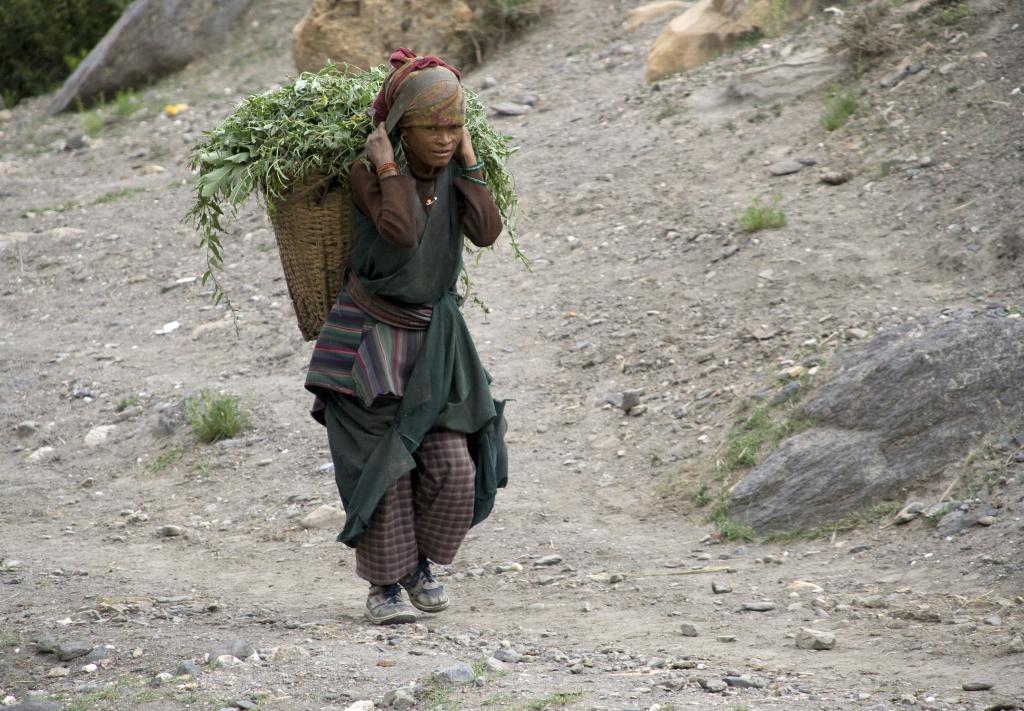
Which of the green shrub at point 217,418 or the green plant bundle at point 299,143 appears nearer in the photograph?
the green plant bundle at point 299,143

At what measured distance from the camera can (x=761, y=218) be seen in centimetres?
689

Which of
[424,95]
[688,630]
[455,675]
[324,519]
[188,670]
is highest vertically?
[424,95]

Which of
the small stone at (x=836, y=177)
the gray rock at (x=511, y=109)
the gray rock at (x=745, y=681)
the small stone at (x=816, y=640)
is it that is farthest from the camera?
the gray rock at (x=511, y=109)

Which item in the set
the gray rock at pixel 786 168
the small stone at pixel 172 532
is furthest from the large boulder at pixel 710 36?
the small stone at pixel 172 532

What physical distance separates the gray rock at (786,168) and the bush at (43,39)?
9125 millimetres

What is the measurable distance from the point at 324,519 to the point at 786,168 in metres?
3.59

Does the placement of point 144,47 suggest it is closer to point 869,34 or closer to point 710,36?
point 710,36

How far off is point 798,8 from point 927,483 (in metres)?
5.47

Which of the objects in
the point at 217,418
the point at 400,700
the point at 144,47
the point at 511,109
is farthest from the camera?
the point at 144,47

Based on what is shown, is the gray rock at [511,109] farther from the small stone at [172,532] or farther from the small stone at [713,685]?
the small stone at [713,685]

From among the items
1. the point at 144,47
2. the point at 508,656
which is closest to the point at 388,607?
the point at 508,656

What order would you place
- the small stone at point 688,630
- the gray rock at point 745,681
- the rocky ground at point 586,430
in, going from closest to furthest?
1. the gray rock at point 745,681
2. the rocky ground at point 586,430
3. the small stone at point 688,630

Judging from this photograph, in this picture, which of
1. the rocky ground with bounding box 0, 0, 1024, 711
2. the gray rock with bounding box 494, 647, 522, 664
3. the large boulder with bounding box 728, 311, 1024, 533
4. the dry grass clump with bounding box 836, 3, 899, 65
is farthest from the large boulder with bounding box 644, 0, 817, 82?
the gray rock with bounding box 494, 647, 522, 664

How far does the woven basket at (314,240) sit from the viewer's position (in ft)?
13.3
